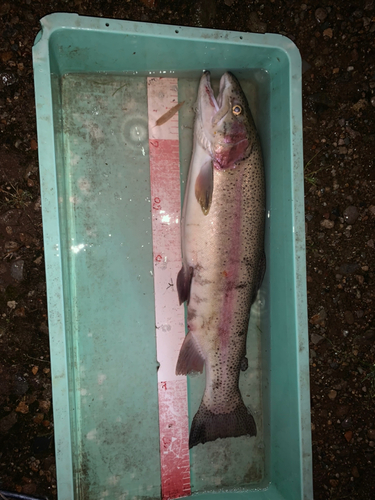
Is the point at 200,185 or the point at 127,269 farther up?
the point at 200,185

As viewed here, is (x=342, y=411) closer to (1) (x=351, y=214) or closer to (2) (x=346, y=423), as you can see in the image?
(2) (x=346, y=423)

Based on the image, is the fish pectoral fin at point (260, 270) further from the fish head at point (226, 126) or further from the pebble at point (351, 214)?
the pebble at point (351, 214)

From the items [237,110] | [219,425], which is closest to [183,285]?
[219,425]

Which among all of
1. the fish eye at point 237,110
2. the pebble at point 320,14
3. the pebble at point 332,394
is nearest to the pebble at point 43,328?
the fish eye at point 237,110

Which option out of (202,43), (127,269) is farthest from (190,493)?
(202,43)

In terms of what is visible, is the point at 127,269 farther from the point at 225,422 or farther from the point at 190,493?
the point at 190,493
